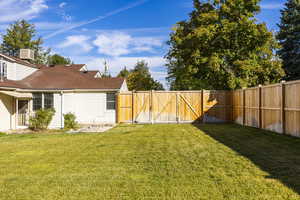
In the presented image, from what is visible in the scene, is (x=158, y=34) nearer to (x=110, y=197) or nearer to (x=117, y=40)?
(x=117, y=40)

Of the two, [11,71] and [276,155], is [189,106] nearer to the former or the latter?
[276,155]

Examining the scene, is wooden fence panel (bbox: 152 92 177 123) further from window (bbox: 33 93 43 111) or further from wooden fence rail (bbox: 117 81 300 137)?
window (bbox: 33 93 43 111)

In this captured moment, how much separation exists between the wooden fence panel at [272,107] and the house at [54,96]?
28.5 ft

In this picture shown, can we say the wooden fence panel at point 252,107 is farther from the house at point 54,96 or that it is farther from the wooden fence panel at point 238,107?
the house at point 54,96

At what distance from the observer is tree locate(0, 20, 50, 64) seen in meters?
37.4

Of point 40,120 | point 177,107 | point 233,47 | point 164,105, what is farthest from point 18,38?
point 233,47

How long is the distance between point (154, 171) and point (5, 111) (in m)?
11.7

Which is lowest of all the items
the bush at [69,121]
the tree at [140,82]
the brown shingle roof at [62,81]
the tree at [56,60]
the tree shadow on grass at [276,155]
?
the tree shadow on grass at [276,155]

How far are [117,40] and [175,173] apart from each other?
19071 millimetres

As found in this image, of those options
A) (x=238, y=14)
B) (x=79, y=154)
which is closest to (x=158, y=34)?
(x=238, y=14)

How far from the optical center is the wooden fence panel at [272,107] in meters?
9.91

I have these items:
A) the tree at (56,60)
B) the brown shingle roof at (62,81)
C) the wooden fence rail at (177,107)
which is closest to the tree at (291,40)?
the wooden fence rail at (177,107)

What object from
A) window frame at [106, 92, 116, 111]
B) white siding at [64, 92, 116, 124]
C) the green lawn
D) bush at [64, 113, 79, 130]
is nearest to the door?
bush at [64, 113, 79, 130]

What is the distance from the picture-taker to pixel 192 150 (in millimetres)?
7133
